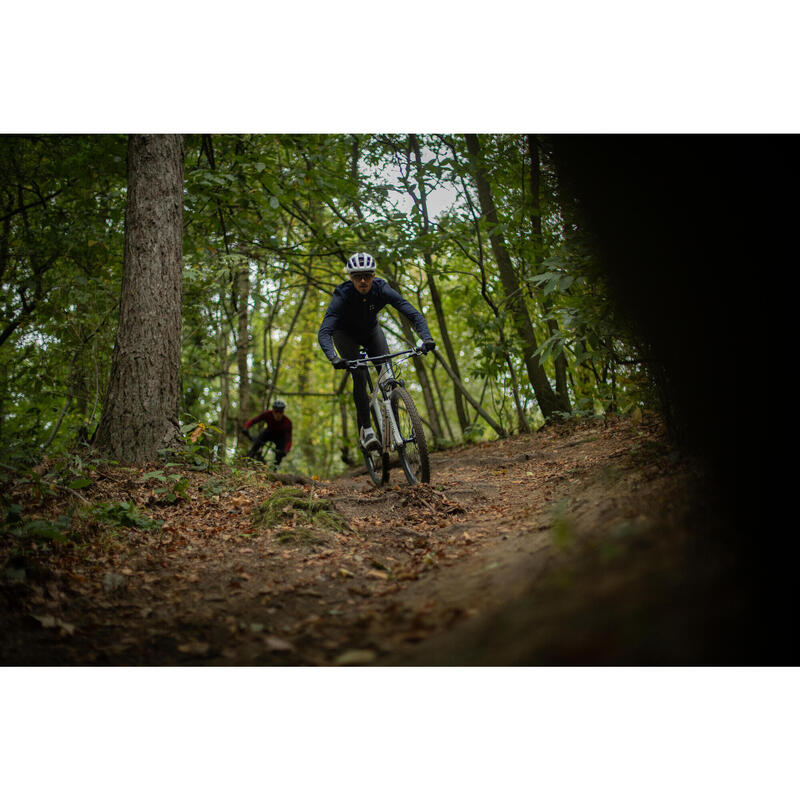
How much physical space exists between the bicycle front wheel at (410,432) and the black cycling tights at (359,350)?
607 millimetres

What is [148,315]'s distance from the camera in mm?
5219

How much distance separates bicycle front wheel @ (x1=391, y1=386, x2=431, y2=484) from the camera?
4.70 meters

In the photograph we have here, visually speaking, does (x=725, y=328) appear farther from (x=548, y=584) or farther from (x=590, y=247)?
(x=590, y=247)

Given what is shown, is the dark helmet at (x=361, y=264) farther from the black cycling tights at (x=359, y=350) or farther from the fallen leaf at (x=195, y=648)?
the fallen leaf at (x=195, y=648)

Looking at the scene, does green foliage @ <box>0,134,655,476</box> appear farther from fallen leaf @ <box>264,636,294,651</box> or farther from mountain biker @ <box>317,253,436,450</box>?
fallen leaf @ <box>264,636,294,651</box>

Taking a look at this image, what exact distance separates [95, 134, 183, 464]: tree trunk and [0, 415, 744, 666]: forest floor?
0.65 meters

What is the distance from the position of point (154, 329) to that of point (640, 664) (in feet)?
16.7

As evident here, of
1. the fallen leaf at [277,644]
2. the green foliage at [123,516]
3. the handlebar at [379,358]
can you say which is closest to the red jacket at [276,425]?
the handlebar at [379,358]

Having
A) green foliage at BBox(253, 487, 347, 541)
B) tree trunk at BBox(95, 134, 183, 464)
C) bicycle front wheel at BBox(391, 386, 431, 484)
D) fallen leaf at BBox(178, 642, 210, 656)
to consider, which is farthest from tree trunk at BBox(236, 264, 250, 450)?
fallen leaf at BBox(178, 642, 210, 656)

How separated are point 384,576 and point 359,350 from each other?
10.3 ft

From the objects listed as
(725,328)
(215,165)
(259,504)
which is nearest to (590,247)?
(725,328)

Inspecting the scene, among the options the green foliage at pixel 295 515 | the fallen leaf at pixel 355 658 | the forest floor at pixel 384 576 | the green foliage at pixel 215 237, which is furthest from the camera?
the green foliage at pixel 215 237

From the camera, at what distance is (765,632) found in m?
1.57

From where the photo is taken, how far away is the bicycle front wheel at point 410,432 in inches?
185
